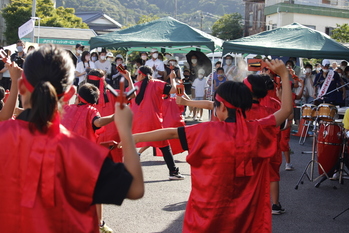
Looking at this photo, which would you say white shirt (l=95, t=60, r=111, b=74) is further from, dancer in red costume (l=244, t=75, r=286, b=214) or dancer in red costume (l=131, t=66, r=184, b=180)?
dancer in red costume (l=244, t=75, r=286, b=214)

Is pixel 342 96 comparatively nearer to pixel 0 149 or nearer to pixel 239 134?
pixel 239 134

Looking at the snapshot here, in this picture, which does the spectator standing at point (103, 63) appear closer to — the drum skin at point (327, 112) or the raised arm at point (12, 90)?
the drum skin at point (327, 112)

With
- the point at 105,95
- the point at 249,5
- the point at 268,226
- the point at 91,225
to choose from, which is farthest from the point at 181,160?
the point at 249,5

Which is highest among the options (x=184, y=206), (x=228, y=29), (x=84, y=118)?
(x=228, y=29)

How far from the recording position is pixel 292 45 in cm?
986

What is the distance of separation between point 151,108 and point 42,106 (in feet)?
19.3

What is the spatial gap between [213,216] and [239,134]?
0.59 m

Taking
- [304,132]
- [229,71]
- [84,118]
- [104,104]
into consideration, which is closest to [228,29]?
[229,71]

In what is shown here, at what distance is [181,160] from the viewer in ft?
31.1

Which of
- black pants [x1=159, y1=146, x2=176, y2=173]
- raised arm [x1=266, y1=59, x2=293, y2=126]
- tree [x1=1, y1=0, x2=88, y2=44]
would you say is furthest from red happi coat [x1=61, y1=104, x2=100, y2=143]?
tree [x1=1, y1=0, x2=88, y2=44]

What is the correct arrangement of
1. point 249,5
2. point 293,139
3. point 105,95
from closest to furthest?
1. point 105,95
2. point 293,139
3. point 249,5

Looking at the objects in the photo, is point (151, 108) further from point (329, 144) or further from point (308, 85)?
point (308, 85)

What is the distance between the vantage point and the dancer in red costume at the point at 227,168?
3.17 metres

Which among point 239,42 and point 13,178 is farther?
point 239,42
